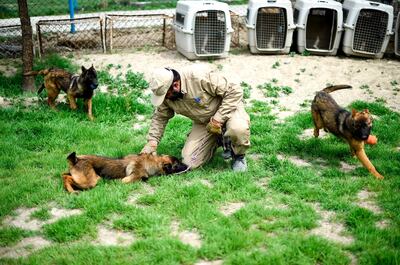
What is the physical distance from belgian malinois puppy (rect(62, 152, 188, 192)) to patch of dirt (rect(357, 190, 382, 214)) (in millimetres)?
2138

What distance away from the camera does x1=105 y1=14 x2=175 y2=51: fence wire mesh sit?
11383mm

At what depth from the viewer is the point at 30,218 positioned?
15.6ft

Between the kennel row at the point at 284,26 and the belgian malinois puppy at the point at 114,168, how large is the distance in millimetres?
5198

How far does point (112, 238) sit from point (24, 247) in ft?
2.66

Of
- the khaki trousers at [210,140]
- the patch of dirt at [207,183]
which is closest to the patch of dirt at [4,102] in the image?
the khaki trousers at [210,140]

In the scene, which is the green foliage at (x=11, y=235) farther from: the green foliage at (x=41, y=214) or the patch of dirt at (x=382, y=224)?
the patch of dirt at (x=382, y=224)

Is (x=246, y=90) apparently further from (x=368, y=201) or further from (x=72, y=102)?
(x=368, y=201)

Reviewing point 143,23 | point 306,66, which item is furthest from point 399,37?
point 143,23

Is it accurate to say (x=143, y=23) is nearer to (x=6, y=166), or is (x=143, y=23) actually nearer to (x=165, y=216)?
(x=6, y=166)

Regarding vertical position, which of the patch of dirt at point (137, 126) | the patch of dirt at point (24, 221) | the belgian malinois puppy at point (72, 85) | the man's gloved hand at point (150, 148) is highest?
the belgian malinois puppy at point (72, 85)

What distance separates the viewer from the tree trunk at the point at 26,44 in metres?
8.47

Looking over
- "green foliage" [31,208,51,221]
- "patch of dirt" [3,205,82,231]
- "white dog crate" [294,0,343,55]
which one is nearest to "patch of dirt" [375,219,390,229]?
"patch of dirt" [3,205,82,231]

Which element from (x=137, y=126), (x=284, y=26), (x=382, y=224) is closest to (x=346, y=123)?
(x=382, y=224)

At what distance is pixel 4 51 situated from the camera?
34.6 ft
